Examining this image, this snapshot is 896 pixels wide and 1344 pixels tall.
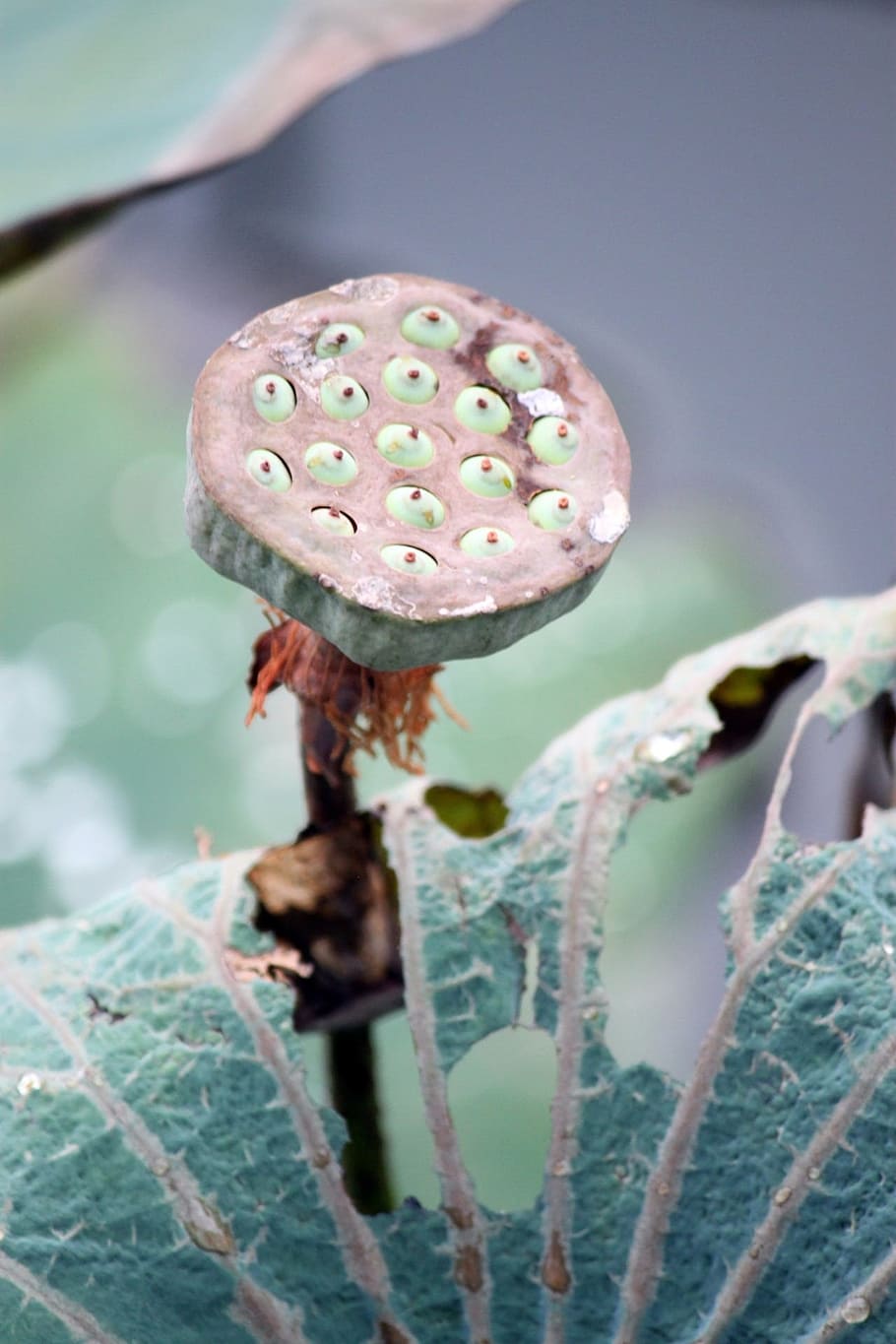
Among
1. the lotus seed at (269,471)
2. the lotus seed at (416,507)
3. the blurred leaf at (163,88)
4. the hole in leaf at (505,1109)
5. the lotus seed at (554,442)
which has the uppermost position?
the blurred leaf at (163,88)

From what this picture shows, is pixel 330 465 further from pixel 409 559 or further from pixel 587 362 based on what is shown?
pixel 587 362

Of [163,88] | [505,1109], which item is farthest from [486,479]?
[163,88]

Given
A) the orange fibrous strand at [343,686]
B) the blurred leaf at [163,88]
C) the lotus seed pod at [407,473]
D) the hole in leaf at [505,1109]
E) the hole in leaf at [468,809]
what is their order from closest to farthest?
the lotus seed pod at [407,473]
the orange fibrous strand at [343,686]
the hole in leaf at [468,809]
the hole in leaf at [505,1109]
the blurred leaf at [163,88]

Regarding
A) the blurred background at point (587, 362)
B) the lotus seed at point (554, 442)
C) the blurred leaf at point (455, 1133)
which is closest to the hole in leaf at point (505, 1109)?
the blurred background at point (587, 362)

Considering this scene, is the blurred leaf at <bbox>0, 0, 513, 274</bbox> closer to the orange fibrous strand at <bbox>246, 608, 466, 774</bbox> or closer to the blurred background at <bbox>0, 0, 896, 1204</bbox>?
the blurred background at <bbox>0, 0, 896, 1204</bbox>

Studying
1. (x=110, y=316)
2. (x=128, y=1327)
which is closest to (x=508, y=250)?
(x=110, y=316)

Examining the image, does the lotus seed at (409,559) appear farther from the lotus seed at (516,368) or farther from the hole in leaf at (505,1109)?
the hole in leaf at (505,1109)
